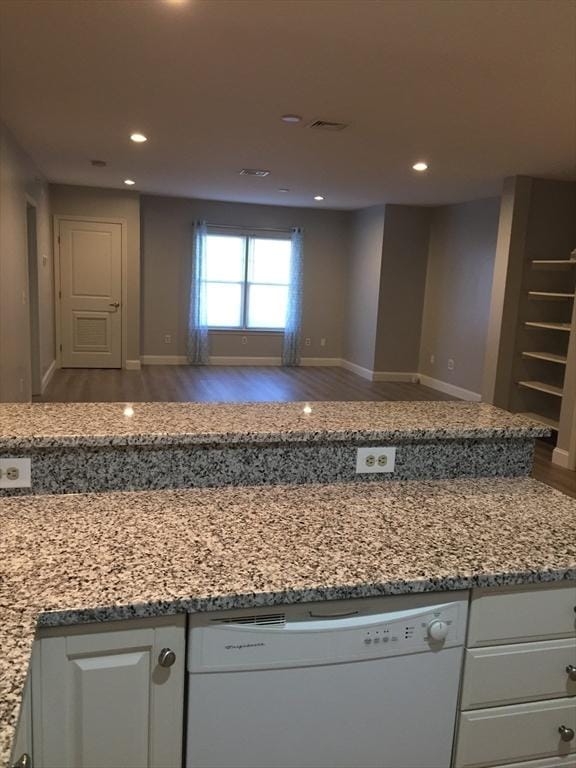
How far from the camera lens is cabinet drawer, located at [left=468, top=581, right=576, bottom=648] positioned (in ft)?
4.16

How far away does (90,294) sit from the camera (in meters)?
8.27

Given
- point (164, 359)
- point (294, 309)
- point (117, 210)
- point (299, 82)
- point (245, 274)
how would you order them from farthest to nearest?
point (294, 309) < point (245, 274) < point (164, 359) < point (117, 210) < point (299, 82)

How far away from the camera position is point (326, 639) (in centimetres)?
117

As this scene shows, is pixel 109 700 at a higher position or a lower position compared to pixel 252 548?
lower

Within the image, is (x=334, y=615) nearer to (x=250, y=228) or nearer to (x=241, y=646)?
(x=241, y=646)

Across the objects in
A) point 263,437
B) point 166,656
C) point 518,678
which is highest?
point 263,437

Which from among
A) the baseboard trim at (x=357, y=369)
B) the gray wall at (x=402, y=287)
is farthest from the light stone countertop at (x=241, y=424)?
the baseboard trim at (x=357, y=369)

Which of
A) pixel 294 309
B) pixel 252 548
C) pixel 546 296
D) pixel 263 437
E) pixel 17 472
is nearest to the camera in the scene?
pixel 252 548

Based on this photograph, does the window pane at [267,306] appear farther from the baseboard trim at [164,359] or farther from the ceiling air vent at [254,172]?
the ceiling air vent at [254,172]

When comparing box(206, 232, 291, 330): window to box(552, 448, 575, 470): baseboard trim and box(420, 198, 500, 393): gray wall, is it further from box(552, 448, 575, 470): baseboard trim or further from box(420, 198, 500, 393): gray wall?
box(552, 448, 575, 470): baseboard trim

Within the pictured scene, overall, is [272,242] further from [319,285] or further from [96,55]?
[96,55]

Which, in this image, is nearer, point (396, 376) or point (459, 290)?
point (459, 290)

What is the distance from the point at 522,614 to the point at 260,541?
0.58 meters

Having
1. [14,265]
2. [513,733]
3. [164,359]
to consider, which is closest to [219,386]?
Answer: [164,359]
